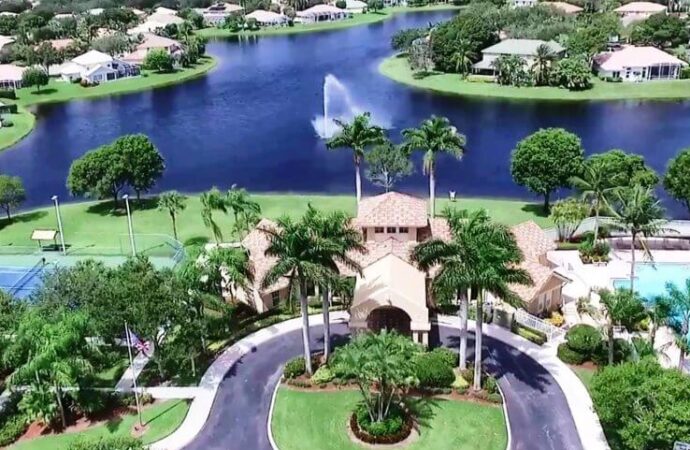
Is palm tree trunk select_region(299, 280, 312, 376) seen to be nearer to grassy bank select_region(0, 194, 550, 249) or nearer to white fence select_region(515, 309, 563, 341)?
white fence select_region(515, 309, 563, 341)

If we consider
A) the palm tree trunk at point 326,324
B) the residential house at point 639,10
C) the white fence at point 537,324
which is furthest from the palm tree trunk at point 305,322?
the residential house at point 639,10

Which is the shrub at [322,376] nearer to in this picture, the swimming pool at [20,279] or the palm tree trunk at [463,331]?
the palm tree trunk at [463,331]

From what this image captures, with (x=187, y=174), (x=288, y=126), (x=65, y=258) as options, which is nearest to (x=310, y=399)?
(x=65, y=258)

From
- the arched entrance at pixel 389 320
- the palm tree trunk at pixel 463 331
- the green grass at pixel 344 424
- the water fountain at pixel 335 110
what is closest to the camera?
the green grass at pixel 344 424

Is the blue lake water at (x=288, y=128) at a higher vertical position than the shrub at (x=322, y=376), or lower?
higher

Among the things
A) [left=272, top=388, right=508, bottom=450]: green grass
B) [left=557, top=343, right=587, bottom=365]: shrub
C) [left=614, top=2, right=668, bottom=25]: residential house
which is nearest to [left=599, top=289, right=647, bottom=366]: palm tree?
[left=557, top=343, right=587, bottom=365]: shrub

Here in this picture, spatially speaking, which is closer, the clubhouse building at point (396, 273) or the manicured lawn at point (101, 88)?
the clubhouse building at point (396, 273)
